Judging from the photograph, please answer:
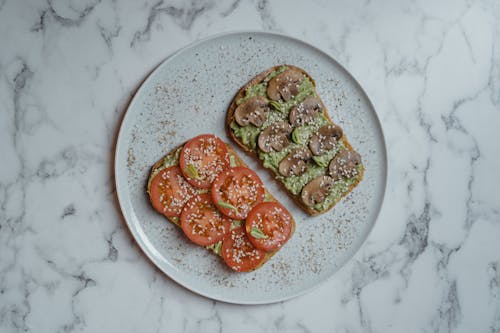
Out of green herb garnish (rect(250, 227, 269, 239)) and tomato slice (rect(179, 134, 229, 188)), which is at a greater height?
tomato slice (rect(179, 134, 229, 188))

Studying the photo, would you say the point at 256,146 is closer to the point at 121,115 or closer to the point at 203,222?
the point at 203,222

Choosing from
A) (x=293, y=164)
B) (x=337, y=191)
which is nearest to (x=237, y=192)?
(x=293, y=164)

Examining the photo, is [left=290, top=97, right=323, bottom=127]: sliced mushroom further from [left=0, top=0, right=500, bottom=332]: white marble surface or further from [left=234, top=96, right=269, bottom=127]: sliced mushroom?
[left=0, top=0, right=500, bottom=332]: white marble surface

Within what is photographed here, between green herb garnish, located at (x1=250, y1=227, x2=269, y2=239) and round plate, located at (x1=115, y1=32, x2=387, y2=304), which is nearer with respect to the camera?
green herb garnish, located at (x1=250, y1=227, x2=269, y2=239)

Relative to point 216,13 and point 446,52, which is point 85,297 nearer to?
point 216,13

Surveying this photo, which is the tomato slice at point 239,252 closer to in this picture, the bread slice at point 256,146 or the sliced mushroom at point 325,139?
the bread slice at point 256,146

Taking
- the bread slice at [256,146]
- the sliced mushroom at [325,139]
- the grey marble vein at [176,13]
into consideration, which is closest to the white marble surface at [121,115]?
the grey marble vein at [176,13]

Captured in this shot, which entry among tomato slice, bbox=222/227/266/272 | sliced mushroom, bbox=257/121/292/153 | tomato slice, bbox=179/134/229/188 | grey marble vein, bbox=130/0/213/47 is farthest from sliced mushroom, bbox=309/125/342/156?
grey marble vein, bbox=130/0/213/47
